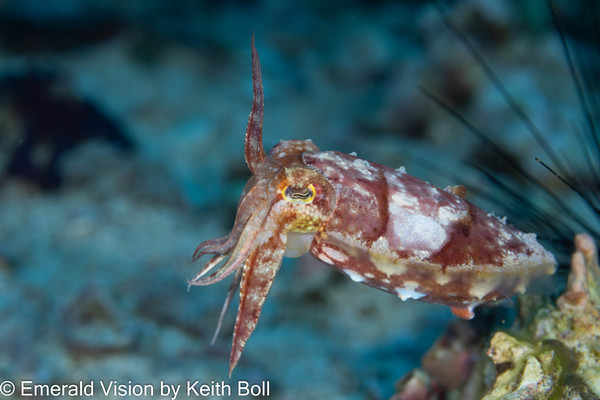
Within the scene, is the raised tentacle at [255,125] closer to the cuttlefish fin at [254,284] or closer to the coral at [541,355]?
the cuttlefish fin at [254,284]

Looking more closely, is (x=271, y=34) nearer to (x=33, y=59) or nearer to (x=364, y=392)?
(x=33, y=59)

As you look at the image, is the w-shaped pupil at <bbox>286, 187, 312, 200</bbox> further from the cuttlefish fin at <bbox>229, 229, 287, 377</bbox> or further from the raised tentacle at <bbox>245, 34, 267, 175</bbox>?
A: the raised tentacle at <bbox>245, 34, 267, 175</bbox>

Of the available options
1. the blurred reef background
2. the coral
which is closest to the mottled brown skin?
the coral

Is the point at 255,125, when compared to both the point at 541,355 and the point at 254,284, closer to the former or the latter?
the point at 254,284

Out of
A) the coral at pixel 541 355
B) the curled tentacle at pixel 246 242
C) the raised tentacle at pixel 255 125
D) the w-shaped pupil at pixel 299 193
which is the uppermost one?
the raised tentacle at pixel 255 125

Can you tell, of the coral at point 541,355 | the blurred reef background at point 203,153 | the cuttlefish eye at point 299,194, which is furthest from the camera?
the blurred reef background at point 203,153

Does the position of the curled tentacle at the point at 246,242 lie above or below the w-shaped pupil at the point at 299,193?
below

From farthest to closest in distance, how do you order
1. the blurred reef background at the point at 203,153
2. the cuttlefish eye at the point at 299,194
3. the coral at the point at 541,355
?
the blurred reef background at the point at 203,153 → the coral at the point at 541,355 → the cuttlefish eye at the point at 299,194

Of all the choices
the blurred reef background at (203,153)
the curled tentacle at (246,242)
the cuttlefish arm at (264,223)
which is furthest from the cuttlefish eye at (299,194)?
the blurred reef background at (203,153)

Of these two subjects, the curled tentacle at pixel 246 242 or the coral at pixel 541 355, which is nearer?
the curled tentacle at pixel 246 242
